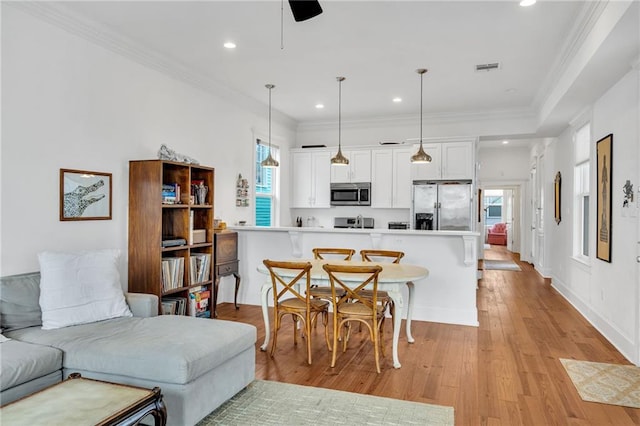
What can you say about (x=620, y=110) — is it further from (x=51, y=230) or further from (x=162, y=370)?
(x=51, y=230)

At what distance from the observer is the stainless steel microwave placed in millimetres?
7379

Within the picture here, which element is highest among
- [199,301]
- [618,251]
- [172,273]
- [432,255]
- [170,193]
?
[170,193]

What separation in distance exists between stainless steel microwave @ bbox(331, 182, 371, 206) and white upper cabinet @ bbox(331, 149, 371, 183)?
0.33 ft

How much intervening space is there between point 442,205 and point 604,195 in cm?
252

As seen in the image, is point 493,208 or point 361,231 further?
point 493,208

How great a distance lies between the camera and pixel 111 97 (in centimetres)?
391

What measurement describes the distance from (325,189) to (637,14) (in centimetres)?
543

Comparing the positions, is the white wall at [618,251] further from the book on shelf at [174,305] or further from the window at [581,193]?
the book on shelf at [174,305]

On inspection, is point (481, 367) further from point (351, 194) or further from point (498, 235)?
point (498, 235)

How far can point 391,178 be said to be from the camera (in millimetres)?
7254

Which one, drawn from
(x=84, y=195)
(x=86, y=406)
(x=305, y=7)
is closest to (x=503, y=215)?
(x=305, y=7)

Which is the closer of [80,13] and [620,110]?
[80,13]

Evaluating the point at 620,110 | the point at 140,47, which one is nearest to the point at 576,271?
the point at 620,110

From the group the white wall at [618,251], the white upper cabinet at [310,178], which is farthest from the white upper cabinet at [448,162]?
the white wall at [618,251]
